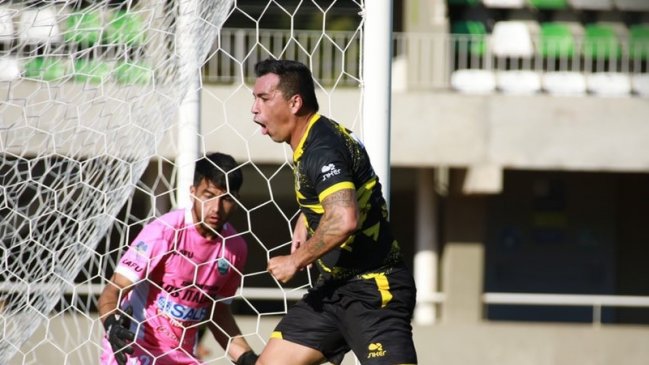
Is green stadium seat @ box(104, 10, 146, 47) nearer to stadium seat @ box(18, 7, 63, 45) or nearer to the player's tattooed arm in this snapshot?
stadium seat @ box(18, 7, 63, 45)

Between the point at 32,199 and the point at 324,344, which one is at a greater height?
the point at 32,199

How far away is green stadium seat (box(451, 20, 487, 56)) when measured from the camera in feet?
46.2

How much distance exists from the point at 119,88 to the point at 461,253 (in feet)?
28.6

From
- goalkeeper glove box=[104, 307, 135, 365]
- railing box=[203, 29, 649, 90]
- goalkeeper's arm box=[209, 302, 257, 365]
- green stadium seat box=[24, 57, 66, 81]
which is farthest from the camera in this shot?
railing box=[203, 29, 649, 90]

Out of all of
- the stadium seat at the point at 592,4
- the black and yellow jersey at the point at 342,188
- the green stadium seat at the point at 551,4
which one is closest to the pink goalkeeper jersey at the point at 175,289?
the black and yellow jersey at the point at 342,188

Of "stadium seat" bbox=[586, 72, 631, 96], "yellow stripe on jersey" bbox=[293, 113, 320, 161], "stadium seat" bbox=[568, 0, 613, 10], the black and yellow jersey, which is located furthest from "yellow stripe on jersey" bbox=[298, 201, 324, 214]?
"stadium seat" bbox=[568, 0, 613, 10]

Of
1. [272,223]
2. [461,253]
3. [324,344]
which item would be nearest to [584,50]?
[461,253]

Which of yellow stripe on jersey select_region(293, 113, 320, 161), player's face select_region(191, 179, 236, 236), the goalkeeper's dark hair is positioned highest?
yellow stripe on jersey select_region(293, 113, 320, 161)

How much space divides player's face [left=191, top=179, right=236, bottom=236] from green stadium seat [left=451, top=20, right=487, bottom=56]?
9.11 meters

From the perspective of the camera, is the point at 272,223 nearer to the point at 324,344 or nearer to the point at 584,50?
the point at 584,50

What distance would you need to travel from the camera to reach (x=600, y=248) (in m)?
16.9

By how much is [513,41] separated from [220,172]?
963 centimetres

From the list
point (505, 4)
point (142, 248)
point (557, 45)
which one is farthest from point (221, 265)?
point (505, 4)

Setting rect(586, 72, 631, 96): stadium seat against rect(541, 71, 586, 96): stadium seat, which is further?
rect(586, 72, 631, 96): stadium seat
